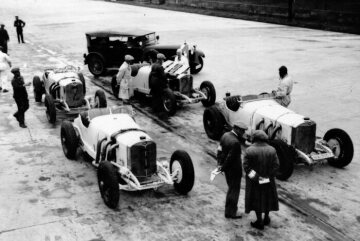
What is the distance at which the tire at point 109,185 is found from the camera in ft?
21.4

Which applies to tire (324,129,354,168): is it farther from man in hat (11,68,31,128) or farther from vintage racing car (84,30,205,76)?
vintage racing car (84,30,205,76)

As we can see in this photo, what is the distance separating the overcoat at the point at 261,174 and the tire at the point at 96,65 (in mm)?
11147

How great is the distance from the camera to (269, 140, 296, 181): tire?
7.55 metres

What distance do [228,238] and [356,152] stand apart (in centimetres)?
444

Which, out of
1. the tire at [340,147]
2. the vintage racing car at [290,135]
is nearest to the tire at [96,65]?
the vintage racing car at [290,135]

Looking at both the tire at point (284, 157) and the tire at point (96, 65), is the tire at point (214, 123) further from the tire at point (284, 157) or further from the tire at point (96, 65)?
the tire at point (96, 65)

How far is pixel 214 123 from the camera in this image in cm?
970

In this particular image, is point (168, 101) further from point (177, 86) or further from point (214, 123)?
point (214, 123)

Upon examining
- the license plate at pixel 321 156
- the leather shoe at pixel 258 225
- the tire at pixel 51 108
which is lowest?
the leather shoe at pixel 258 225

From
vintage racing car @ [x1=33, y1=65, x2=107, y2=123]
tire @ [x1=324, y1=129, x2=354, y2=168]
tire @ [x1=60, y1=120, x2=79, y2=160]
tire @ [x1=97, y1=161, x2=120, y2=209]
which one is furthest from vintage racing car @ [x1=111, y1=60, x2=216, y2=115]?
tire @ [x1=97, y1=161, x2=120, y2=209]

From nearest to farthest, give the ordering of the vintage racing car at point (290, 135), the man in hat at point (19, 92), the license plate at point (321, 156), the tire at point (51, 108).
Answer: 1. the vintage racing car at point (290, 135)
2. the license plate at point (321, 156)
3. the man in hat at point (19, 92)
4. the tire at point (51, 108)

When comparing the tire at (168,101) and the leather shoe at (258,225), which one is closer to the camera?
the leather shoe at (258,225)

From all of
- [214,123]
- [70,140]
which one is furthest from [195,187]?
[70,140]

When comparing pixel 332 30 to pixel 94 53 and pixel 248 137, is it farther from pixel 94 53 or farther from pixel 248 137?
pixel 248 137
